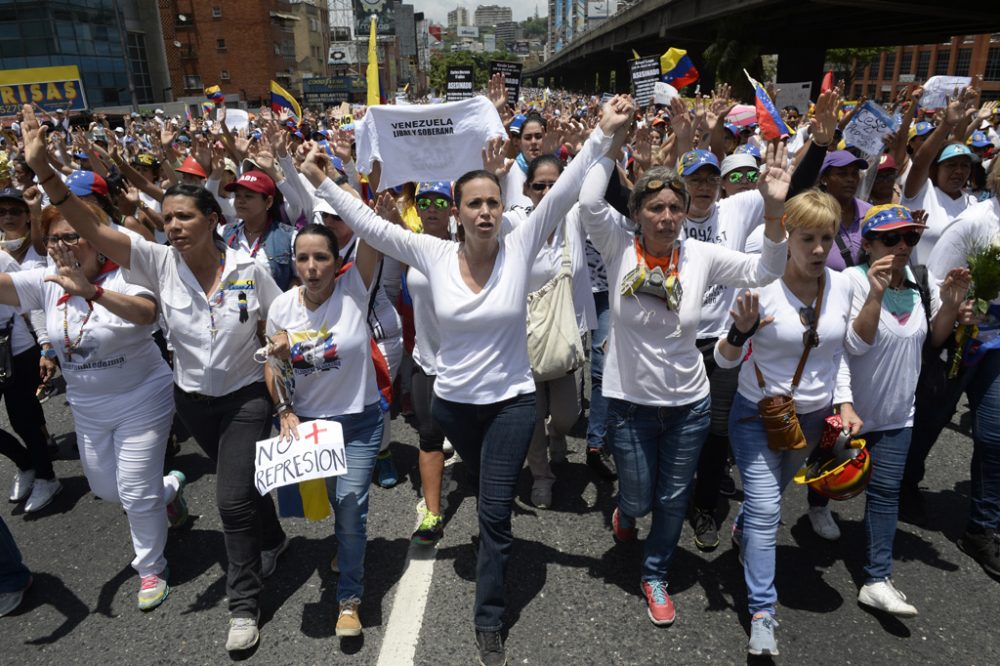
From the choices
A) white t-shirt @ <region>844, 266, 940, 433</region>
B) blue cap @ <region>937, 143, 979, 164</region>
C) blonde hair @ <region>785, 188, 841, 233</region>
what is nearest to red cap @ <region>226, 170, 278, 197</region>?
blonde hair @ <region>785, 188, 841, 233</region>

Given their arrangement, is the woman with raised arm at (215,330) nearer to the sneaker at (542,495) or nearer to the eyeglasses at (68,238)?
the eyeglasses at (68,238)

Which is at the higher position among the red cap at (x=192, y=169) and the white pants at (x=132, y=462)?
the red cap at (x=192, y=169)

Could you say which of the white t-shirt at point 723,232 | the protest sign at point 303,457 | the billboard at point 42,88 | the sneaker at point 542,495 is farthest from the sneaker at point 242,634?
the billboard at point 42,88

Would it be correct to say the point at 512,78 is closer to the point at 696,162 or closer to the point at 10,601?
the point at 696,162

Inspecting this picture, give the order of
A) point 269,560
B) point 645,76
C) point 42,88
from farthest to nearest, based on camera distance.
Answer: point 42,88 < point 645,76 < point 269,560

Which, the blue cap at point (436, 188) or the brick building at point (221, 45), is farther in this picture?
the brick building at point (221, 45)

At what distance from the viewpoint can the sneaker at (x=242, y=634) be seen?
301cm

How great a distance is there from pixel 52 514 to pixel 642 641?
13.0 feet

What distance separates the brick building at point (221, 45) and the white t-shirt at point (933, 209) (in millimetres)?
67313

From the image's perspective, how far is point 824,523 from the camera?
12.5ft

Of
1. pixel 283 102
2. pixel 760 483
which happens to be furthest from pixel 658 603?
pixel 283 102

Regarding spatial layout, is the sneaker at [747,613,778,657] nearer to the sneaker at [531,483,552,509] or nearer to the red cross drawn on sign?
the sneaker at [531,483,552,509]

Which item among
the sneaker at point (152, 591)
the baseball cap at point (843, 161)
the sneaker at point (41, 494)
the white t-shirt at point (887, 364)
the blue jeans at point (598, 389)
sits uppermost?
the baseball cap at point (843, 161)

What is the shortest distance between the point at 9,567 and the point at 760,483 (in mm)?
3906
